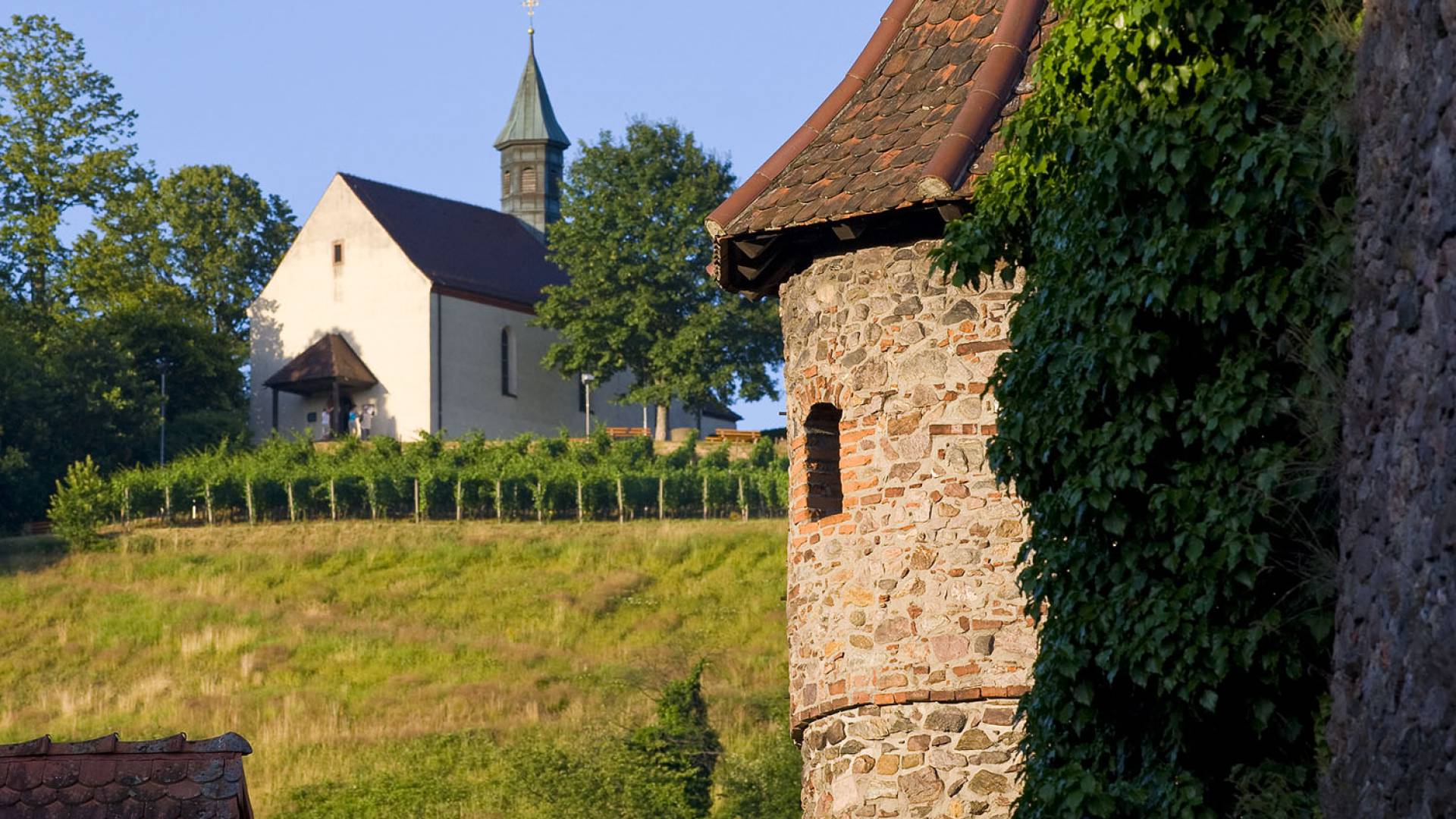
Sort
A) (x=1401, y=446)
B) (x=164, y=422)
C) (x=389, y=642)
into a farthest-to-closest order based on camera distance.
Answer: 1. (x=164, y=422)
2. (x=389, y=642)
3. (x=1401, y=446)

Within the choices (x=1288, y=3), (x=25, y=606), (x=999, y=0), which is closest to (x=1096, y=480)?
(x=1288, y=3)

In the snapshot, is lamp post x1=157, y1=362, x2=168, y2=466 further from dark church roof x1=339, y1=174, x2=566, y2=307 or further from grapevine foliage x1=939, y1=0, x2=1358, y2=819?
grapevine foliage x1=939, y1=0, x2=1358, y2=819

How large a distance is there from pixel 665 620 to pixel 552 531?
977cm

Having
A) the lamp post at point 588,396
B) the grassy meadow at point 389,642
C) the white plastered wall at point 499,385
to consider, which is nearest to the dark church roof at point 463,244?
the white plastered wall at point 499,385

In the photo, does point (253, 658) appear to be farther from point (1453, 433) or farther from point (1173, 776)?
point (1453, 433)

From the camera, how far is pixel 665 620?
42.7 meters

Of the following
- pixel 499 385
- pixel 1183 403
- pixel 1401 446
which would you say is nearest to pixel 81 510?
pixel 499 385

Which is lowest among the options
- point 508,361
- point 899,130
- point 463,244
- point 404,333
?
point 899,130

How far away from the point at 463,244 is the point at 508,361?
4.57 m

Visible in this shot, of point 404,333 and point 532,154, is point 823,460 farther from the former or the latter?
point 532,154

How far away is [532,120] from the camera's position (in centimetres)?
7800

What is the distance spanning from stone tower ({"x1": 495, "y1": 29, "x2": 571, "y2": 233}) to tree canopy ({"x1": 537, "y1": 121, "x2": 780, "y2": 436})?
9.37 metres

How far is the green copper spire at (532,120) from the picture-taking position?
77.8m

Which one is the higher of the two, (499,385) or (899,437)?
(499,385)
